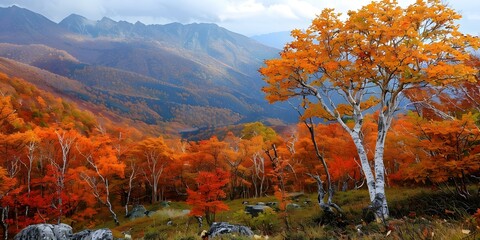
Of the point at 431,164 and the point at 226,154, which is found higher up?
the point at 431,164

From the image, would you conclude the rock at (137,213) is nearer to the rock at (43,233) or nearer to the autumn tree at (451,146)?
the rock at (43,233)

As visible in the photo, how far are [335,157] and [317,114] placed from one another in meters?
16.7

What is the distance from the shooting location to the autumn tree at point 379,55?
12.6m

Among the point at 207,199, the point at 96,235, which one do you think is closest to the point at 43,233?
the point at 96,235

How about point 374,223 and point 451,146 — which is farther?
point 451,146

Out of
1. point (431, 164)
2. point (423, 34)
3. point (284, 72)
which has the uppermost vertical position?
point (423, 34)

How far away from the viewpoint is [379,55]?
521 inches

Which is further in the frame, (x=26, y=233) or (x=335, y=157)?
(x=335, y=157)

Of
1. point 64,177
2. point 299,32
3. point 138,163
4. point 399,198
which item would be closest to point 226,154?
point 138,163

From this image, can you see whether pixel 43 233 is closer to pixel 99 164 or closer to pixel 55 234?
pixel 55 234

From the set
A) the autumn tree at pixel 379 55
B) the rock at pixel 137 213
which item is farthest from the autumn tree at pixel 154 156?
the autumn tree at pixel 379 55

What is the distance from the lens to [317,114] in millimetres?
15906

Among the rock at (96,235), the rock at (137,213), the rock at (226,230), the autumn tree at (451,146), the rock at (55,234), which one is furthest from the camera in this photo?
the rock at (137,213)

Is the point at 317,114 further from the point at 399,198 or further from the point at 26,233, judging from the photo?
the point at 26,233
